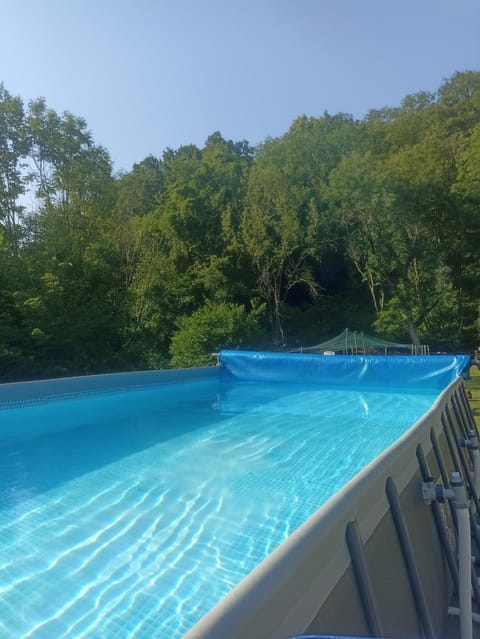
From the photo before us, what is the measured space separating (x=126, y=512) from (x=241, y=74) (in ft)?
28.2

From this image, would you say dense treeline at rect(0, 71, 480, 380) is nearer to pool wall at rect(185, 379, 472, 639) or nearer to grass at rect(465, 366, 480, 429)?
grass at rect(465, 366, 480, 429)

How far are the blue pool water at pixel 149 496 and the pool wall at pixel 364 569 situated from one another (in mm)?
1140

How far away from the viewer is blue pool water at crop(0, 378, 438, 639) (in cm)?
237

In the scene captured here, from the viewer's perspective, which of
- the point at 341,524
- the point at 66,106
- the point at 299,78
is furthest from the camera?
the point at 66,106

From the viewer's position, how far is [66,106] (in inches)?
576

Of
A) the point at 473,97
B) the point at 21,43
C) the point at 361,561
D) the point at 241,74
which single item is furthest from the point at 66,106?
the point at 473,97

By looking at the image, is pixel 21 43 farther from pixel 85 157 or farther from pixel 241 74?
pixel 85 157

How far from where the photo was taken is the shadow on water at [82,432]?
14.1 feet

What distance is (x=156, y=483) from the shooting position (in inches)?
159

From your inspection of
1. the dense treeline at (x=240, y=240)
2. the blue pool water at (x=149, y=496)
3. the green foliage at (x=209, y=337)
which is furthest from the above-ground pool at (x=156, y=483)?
the dense treeline at (x=240, y=240)

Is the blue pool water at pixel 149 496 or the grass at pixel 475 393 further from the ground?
the blue pool water at pixel 149 496

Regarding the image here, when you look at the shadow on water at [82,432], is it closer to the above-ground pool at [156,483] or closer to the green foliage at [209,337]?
the above-ground pool at [156,483]

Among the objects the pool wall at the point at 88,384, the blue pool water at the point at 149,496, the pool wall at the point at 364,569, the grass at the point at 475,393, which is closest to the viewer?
the pool wall at the point at 364,569

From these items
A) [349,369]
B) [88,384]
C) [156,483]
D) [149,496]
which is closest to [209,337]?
[349,369]
